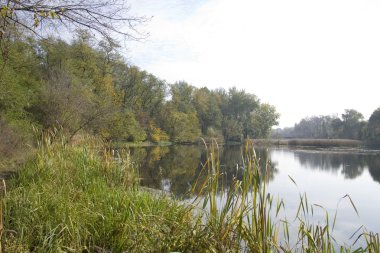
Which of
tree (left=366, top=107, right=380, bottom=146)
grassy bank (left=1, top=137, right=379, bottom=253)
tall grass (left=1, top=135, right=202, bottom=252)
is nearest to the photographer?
grassy bank (left=1, top=137, right=379, bottom=253)

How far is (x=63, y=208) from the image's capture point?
136 inches

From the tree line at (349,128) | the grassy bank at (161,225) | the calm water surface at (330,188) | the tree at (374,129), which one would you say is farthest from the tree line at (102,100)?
the tree at (374,129)

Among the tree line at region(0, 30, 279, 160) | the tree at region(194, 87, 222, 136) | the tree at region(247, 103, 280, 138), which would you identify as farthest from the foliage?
the tree at region(194, 87, 222, 136)

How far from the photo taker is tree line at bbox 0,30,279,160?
13.6 m

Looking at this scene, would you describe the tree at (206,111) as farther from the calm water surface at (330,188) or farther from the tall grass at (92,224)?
the tall grass at (92,224)

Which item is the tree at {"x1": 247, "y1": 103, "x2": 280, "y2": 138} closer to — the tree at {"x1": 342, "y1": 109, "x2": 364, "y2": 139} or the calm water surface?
the tree at {"x1": 342, "y1": 109, "x2": 364, "y2": 139}

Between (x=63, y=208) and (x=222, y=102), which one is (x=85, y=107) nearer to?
(x=63, y=208)

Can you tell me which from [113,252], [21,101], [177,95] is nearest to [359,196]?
[113,252]

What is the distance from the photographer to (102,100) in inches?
1089

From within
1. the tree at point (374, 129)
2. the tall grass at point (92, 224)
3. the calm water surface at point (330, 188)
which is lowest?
the calm water surface at point (330, 188)

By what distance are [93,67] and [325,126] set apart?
221ft

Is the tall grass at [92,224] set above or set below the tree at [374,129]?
below

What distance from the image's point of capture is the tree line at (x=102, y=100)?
44.5ft

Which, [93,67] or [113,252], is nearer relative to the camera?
[113,252]
